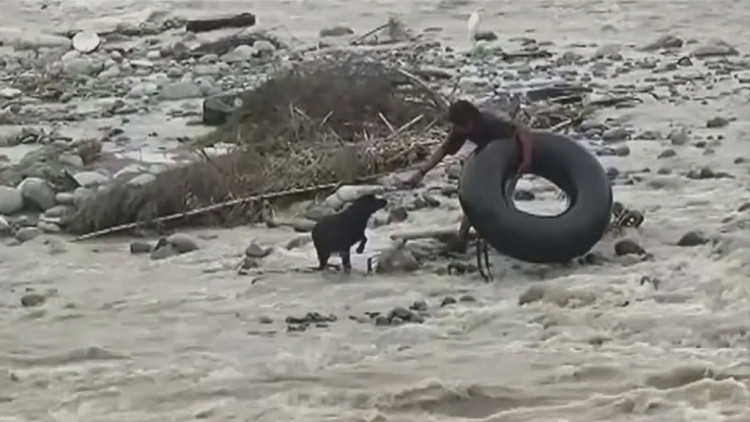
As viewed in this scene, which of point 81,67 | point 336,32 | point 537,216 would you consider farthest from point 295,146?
point 336,32

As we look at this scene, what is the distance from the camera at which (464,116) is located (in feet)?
21.5

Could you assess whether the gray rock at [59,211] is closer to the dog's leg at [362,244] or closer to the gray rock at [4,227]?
the gray rock at [4,227]

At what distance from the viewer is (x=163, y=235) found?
740 cm

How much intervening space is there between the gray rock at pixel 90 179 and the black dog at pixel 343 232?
7.02 feet

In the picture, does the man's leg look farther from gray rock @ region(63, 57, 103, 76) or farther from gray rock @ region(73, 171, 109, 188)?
gray rock @ region(63, 57, 103, 76)

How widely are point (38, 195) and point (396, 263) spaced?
247 centimetres

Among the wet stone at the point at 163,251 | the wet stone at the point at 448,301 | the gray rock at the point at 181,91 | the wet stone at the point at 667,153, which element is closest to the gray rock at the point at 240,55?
the gray rock at the point at 181,91

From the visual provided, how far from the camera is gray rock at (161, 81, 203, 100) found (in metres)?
11.9

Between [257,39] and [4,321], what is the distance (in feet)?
Result: 29.4

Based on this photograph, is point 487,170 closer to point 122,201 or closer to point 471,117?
point 471,117

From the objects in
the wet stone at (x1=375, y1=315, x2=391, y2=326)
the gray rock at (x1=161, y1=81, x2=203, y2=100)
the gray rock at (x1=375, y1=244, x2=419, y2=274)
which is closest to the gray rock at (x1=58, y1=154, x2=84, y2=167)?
the gray rock at (x1=161, y1=81, x2=203, y2=100)

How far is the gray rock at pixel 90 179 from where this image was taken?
27.3ft

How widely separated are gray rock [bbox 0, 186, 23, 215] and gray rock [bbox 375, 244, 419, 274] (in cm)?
240

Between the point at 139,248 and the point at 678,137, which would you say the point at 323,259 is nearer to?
the point at 139,248
